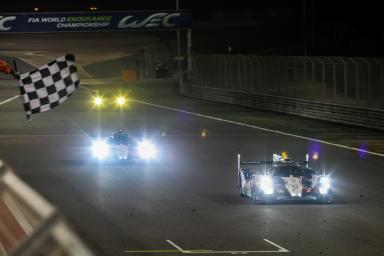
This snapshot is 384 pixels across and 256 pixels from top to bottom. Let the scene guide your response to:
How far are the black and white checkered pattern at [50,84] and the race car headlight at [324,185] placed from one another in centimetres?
514

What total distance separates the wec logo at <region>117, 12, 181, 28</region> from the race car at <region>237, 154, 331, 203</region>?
39899 millimetres

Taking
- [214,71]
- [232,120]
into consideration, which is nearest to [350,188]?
[232,120]

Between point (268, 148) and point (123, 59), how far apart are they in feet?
221

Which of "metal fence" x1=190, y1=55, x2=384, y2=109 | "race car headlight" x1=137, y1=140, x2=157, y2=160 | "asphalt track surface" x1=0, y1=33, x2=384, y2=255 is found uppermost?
"metal fence" x1=190, y1=55, x2=384, y2=109

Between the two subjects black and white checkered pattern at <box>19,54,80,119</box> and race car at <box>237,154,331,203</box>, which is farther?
race car at <box>237,154,331,203</box>

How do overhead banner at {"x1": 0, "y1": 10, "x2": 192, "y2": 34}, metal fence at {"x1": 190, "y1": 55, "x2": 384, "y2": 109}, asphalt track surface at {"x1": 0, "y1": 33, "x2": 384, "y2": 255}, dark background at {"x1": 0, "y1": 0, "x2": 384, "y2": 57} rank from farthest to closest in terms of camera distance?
dark background at {"x1": 0, "y1": 0, "x2": 384, "y2": 57} → overhead banner at {"x1": 0, "y1": 10, "x2": 192, "y2": 34} → metal fence at {"x1": 190, "y1": 55, "x2": 384, "y2": 109} → asphalt track surface at {"x1": 0, "y1": 33, "x2": 384, "y2": 255}

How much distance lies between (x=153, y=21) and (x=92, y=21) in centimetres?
370

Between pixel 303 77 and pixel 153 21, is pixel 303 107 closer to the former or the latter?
pixel 303 77

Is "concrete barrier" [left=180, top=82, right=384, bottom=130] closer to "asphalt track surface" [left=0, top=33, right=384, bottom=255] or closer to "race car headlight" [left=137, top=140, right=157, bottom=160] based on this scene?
"asphalt track surface" [left=0, top=33, right=384, bottom=255]

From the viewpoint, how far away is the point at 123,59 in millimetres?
92125

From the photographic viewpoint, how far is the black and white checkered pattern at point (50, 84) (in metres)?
12.2

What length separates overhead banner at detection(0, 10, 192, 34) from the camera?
176 feet

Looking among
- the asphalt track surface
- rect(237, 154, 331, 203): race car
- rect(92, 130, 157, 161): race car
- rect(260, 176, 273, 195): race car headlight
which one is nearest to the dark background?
the asphalt track surface

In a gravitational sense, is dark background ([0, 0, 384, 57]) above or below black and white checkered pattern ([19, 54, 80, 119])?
above
